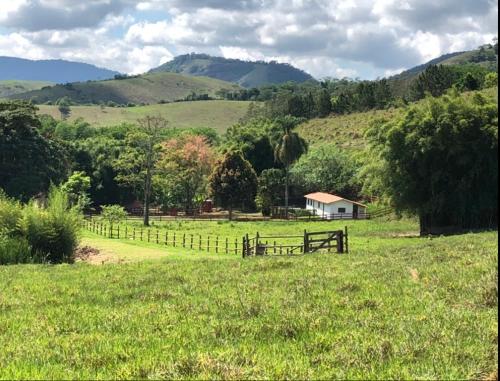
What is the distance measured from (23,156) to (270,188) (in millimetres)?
32090

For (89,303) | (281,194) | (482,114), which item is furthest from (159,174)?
(89,303)

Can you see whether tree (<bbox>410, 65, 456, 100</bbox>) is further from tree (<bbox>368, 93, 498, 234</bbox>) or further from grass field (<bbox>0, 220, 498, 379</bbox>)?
grass field (<bbox>0, 220, 498, 379</bbox>)

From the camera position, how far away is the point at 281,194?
77.2 metres

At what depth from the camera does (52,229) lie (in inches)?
1118

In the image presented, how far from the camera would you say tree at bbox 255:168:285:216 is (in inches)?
2864

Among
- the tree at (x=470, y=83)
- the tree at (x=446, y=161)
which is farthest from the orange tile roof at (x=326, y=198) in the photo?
the tree at (x=470, y=83)

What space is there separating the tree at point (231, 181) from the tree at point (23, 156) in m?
19.3

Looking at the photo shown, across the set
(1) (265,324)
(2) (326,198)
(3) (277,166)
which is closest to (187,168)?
(3) (277,166)

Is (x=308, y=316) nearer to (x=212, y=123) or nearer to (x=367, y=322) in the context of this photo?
(x=367, y=322)

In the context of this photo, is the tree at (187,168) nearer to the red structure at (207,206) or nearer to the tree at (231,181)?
the red structure at (207,206)

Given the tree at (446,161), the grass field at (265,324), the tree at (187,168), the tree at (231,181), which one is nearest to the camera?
the grass field at (265,324)

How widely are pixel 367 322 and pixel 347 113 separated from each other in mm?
114821

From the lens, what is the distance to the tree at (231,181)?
2547 inches

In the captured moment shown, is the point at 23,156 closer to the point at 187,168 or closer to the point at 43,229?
the point at 187,168
